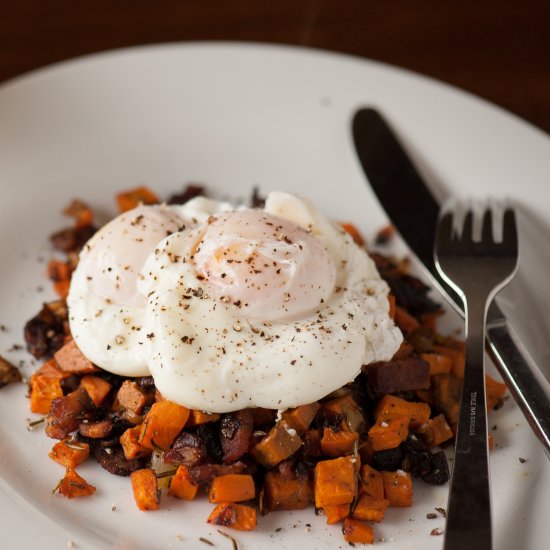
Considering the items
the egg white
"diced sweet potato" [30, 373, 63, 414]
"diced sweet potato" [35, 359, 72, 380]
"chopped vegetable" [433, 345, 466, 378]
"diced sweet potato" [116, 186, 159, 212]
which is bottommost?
"diced sweet potato" [30, 373, 63, 414]

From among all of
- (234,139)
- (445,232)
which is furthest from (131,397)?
A: (234,139)

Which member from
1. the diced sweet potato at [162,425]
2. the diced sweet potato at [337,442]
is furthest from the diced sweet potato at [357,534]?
the diced sweet potato at [162,425]

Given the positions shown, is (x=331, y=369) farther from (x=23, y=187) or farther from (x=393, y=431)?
(x=23, y=187)

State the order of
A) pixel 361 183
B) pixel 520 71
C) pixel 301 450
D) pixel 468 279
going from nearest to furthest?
pixel 301 450
pixel 468 279
pixel 361 183
pixel 520 71

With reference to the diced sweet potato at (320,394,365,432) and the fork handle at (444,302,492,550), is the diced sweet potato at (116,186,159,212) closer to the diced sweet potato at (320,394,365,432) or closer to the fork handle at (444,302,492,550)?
the diced sweet potato at (320,394,365,432)

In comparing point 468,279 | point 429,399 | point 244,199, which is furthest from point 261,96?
point 429,399

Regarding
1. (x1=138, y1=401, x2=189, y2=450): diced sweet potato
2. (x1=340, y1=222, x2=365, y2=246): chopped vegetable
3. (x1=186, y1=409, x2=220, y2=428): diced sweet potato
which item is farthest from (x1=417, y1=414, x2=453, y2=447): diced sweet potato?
(x1=340, y1=222, x2=365, y2=246): chopped vegetable

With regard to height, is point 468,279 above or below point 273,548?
above

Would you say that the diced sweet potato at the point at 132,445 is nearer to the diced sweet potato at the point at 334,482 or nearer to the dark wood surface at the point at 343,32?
the diced sweet potato at the point at 334,482

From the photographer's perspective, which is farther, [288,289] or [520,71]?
[520,71]
